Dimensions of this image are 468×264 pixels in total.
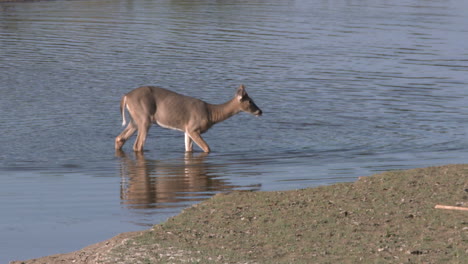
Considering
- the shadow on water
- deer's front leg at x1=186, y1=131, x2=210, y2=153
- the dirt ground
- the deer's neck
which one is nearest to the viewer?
the dirt ground

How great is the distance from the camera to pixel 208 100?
74.0 ft

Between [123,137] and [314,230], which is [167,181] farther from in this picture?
[314,230]

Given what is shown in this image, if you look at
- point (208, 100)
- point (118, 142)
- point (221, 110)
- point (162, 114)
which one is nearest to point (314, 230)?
point (162, 114)

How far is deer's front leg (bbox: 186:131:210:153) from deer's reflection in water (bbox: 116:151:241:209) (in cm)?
13

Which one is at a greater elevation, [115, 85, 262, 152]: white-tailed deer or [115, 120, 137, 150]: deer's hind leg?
[115, 85, 262, 152]: white-tailed deer

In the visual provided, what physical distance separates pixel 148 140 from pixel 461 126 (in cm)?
588

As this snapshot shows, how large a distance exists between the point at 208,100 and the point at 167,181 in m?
8.18

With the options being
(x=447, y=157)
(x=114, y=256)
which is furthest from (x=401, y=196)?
(x=447, y=157)

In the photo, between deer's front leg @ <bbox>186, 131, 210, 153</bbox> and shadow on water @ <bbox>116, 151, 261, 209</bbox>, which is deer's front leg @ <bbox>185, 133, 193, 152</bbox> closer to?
deer's front leg @ <bbox>186, 131, 210, 153</bbox>

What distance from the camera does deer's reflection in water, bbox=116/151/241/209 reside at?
13.0m

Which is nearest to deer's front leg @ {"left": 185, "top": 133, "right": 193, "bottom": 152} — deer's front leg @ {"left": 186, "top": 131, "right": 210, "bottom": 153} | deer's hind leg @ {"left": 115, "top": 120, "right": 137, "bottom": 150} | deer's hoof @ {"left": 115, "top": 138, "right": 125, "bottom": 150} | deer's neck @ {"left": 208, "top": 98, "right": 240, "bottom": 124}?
deer's front leg @ {"left": 186, "top": 131, "right": 210, "bottom": 153}

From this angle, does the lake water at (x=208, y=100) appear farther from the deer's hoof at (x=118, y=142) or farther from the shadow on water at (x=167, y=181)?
the deer's hoof at (x=118, y=142)

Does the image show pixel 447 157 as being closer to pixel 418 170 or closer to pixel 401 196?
pixel 418 170

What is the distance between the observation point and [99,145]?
17641mm
